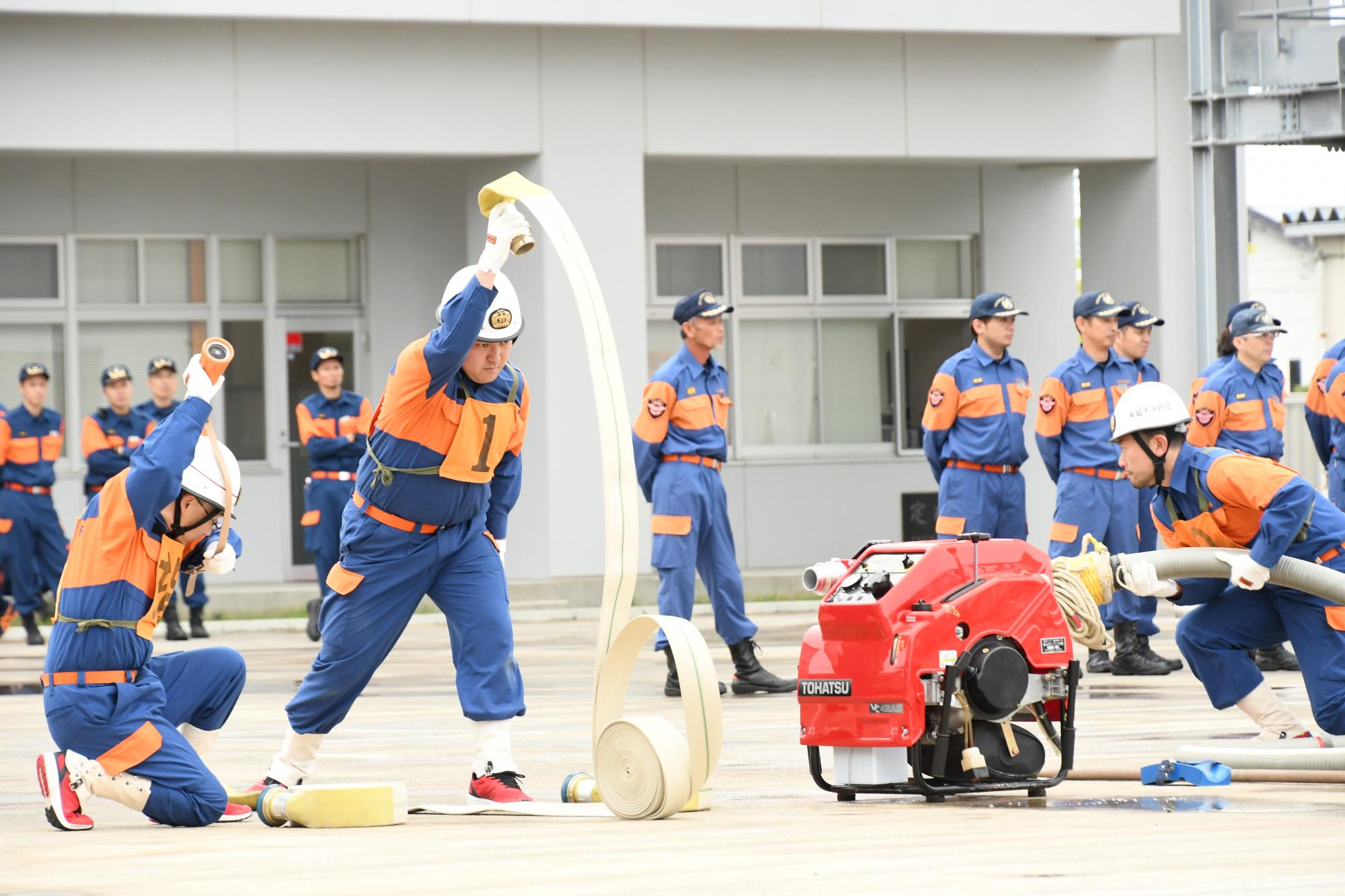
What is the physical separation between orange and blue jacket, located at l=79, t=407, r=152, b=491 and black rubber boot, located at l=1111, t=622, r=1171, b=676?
26.3ft

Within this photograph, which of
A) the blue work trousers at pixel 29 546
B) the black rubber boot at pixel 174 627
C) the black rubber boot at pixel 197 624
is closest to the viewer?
the black rubber boot at pixel 174 627

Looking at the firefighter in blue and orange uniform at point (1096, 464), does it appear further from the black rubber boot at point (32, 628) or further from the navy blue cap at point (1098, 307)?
the black rubber boot at point (32, 628)

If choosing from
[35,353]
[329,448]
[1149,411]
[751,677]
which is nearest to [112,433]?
[329,448]

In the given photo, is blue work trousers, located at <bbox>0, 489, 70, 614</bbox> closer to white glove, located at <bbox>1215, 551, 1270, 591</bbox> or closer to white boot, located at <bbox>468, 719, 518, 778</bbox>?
white boot, located at <bbox>468, 719, 518, 778</bbox>

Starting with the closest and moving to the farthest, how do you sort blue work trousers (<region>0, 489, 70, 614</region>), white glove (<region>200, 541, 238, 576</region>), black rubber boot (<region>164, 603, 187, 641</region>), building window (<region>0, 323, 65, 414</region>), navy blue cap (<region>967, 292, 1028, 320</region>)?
white glove (<region>200, 541, 238, 576</region>), navy blue cap (<region>967, 292, 1028, 320</region>), black rubber boot (<region>164, 603, 187, 641</region>), blue work trousers (<region>0, 489, 70, 614</region>), building window (<region>0, 323, 65, 414</region>)

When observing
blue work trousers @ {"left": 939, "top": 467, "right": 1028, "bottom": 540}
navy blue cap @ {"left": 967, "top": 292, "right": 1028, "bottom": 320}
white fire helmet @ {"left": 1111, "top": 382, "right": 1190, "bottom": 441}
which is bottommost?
blue work trousers @ {"left": 939, "top": 467, "right": 1028, "bottom": 540}

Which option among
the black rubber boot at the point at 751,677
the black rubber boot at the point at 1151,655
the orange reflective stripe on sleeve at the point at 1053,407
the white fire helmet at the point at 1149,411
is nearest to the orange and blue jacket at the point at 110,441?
the black rubber boot at the point at 751,677

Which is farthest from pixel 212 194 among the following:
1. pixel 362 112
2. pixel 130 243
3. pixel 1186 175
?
pixel 1186 175

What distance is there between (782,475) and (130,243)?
683cm

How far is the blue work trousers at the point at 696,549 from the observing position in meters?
11.4

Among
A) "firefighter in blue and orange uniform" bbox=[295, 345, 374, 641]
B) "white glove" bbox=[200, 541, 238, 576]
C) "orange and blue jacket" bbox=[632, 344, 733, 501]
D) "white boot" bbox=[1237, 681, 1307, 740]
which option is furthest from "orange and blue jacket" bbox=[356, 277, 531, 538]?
"firefighter in blue and orange uniform" bbox=[295, 345, 374, 641]

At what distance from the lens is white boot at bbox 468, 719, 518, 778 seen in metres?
7.34

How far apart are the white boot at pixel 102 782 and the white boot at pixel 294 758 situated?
2.11ft

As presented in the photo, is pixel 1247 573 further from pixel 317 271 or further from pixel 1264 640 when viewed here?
pixel 317 271
